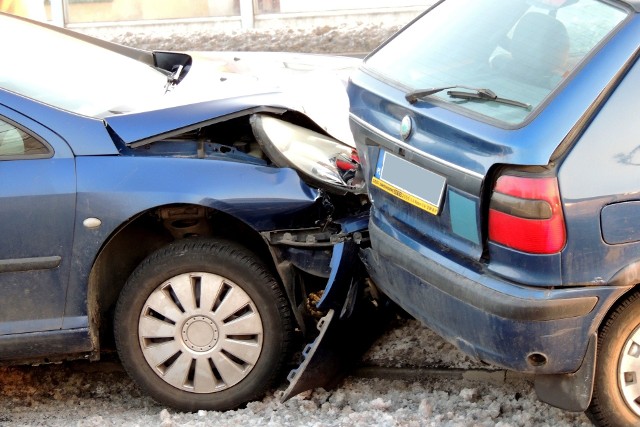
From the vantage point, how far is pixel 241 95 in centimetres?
438

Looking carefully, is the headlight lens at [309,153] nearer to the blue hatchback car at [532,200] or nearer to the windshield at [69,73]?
the blue hatchback car at [532,200]

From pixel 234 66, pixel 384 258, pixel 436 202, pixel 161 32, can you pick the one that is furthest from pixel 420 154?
pixel 161 32

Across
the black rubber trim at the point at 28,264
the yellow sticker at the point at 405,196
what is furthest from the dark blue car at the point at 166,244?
the yellow sticker at the point at 405,196

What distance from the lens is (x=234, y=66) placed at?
5312 millimetres

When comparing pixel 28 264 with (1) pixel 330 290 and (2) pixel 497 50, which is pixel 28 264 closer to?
(1) pixel 330 290

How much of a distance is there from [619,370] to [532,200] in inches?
29.0

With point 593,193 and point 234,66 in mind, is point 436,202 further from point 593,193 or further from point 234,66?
point 234,66

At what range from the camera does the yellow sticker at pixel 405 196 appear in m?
3.55

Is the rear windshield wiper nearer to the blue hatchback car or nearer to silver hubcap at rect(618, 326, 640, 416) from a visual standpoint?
the blue hatchback car

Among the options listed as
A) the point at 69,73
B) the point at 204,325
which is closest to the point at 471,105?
the point at 204,325

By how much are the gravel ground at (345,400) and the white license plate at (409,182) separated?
34.7 inches

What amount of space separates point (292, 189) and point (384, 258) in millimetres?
526

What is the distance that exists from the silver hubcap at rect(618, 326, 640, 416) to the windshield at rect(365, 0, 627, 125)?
34.6 inches

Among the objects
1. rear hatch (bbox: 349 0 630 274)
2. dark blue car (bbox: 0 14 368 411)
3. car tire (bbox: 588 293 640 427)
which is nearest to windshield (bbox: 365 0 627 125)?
rear hatch (bbox: 349 0 630 274)
